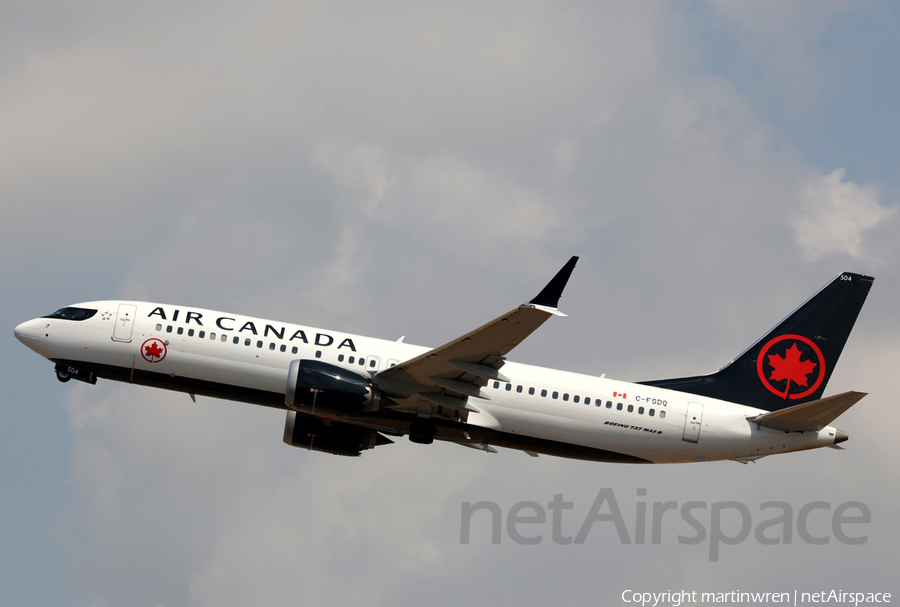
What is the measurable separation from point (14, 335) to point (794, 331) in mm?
37370

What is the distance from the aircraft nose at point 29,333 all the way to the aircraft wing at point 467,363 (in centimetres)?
1545

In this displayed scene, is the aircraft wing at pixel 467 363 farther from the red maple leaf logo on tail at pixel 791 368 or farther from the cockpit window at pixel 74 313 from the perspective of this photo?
the red maple leaf logo on tail at pixel 791 368

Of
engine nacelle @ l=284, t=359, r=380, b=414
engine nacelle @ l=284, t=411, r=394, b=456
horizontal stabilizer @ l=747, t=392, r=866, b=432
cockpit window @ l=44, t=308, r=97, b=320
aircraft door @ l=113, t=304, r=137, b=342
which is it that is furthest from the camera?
engine nacelle @ l=284, t=411, r=394, b=456

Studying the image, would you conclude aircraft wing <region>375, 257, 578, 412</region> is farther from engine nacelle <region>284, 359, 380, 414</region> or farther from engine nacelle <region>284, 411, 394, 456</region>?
engine nacelle <region>284, 411, 394, 456</region>

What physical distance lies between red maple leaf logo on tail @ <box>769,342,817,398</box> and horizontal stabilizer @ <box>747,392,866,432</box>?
375cm

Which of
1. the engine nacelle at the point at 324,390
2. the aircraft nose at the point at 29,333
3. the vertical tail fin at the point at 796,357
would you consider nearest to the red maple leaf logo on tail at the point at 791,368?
the vertical tail fin at the point at 796,357

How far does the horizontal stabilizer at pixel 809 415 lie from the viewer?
4262cm

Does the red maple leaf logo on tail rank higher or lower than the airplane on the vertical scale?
higher

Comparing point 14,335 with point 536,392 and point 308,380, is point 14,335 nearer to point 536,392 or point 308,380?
point 308,380

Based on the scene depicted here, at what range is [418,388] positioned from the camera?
143 feet

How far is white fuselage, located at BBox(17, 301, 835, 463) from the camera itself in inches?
1716

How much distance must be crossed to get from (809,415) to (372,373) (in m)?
19.3

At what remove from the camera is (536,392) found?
4478 cm

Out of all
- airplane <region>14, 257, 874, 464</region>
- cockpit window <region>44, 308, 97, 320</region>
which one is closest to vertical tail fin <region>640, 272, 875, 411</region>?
airplane <region>14, 257, 874, 464</region>
